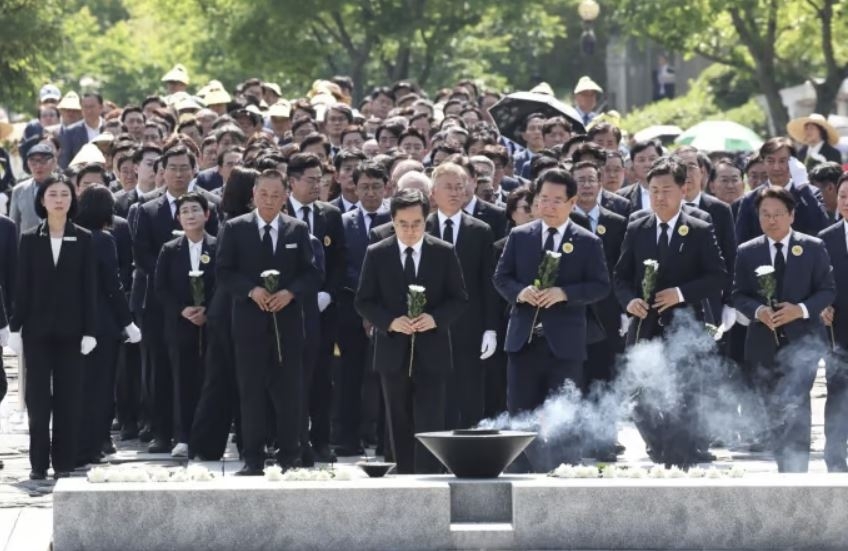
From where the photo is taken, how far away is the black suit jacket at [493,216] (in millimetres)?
17438

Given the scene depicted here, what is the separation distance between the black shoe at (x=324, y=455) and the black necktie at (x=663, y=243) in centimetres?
314

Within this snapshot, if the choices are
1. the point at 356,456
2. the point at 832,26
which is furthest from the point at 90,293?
the point at 832,26

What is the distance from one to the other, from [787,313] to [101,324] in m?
4.94

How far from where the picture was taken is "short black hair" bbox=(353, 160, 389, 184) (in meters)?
17.9

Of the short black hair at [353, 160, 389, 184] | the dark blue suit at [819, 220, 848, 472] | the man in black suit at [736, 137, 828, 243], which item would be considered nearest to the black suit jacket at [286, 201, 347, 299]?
the short black hair at [353, 160, 389, 184]

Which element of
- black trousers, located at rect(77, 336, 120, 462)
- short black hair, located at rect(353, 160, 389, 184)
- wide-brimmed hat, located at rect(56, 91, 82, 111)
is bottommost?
black trousers, located at rect(77, 336, 120, 462)

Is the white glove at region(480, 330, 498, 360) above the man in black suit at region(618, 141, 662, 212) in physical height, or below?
below

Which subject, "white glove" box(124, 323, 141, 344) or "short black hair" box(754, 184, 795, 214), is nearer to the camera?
"short black hair" box(754, 184, 795, 214)

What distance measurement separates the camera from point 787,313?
51.2ft

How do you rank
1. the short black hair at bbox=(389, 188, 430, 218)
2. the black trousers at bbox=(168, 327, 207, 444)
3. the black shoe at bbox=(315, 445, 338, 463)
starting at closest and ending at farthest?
the short black hair at bbox=(389, 188, 430, 218) → the black shoe at bbox=(315, 445, 338, 463) → the black trousers at bbox=(168, 327, 207, 444)

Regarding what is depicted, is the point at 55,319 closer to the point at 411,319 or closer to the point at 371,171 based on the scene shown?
the point at 411,319

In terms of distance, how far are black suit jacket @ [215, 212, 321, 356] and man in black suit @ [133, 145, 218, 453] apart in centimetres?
197

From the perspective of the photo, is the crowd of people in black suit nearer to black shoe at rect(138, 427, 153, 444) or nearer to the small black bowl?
black shoe at rect(138, 427, 153, 444)

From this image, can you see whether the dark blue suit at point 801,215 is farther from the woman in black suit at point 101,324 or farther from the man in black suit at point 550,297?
the woman in black suit at point 101,324
